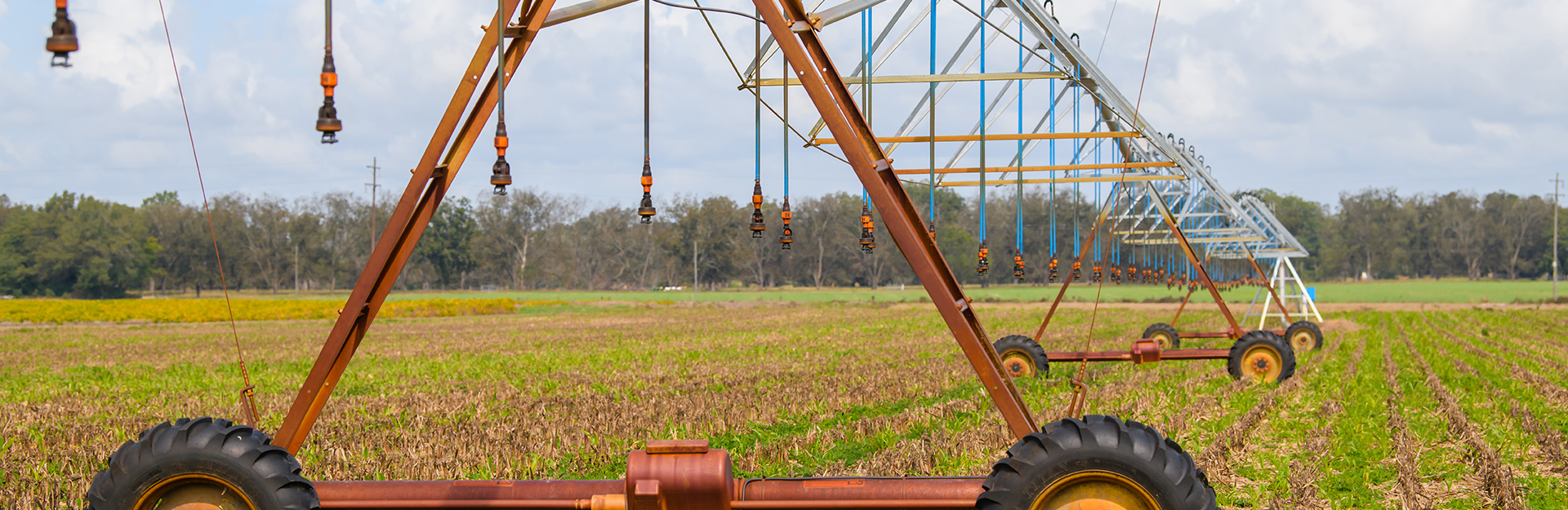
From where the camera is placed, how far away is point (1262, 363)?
1697 cm

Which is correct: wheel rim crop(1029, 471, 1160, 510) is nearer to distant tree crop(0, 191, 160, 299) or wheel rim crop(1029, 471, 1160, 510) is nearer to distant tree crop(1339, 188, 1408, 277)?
distant tree crop(0, 191, 160, 299)

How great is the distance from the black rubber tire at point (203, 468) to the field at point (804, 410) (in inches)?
117

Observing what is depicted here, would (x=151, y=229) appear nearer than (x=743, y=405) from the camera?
No

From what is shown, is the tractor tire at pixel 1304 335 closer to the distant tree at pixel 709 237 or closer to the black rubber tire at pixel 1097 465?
the black rubber tire at pixel 1097 465

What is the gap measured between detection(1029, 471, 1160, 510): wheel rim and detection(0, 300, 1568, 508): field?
3094mm

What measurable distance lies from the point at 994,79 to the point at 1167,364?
933 centimetres

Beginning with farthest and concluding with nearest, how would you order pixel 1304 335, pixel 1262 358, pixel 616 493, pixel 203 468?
pixel 1304 335 < pixel 1262 358 < pixel 616 493 < pixel 203 468

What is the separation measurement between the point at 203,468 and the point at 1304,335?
24.6 meters

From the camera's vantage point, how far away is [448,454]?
10.2 m

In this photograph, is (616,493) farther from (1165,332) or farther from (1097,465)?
(1165,332)

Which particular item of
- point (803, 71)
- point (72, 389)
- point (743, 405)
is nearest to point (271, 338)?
point (72, 389)

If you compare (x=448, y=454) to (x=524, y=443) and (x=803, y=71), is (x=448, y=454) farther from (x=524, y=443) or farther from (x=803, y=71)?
(x=803, y=71)

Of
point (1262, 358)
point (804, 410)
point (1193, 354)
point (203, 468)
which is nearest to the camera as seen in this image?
point (203, 468)

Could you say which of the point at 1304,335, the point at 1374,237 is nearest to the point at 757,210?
the point at 1304,335
